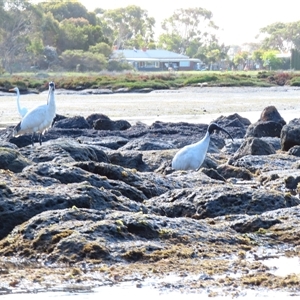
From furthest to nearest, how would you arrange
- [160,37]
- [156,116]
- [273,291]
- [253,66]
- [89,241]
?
[160,37] < [253,66] < [156,116] < [89,241] < [273,291]

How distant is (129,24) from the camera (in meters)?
160

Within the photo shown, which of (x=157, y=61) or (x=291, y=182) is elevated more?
(x=291, y=182)

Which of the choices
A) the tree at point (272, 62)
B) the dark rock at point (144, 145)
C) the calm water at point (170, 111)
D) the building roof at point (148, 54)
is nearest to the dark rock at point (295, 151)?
the dark rock at point (144, 145)

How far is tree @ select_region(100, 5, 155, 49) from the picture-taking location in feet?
505

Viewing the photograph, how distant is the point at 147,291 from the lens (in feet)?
22.7

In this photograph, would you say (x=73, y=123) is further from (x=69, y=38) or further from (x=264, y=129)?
(x=69, y=38)

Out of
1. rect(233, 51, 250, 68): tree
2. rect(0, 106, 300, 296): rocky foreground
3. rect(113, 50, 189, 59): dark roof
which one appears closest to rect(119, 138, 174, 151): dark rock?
rect(0, 106, 300, 296): rocky foreground

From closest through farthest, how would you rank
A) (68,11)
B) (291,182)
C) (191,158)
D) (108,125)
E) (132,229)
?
(132,229) < (291,182) < (191,158) < (108,125) < (68,11)

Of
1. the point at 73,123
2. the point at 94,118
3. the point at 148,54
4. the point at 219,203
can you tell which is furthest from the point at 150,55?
the point at 219,203

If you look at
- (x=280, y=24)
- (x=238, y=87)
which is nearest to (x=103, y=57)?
(x=238, y=87)

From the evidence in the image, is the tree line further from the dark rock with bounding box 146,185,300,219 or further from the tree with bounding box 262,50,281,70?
the dark rock with bounding box 146,185,300,219

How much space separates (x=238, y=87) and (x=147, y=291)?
189 ft

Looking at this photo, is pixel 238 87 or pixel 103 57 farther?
pixel 103 57

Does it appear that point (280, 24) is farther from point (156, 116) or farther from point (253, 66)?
point (156, 116)
